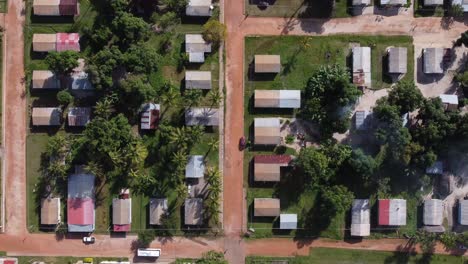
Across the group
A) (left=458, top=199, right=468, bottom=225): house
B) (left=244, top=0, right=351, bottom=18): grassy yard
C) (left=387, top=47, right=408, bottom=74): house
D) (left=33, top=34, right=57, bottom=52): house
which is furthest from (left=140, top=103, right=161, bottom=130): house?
(left=458, top=199, right=468, bottom=225): house

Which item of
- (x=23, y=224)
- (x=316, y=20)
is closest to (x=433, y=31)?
(x=316, y=20)

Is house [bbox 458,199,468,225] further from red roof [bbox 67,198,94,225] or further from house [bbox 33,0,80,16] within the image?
house [bbox 33,0,80,16]

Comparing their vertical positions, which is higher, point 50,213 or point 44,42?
point 44,42

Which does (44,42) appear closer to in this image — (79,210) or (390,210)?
(79,210)

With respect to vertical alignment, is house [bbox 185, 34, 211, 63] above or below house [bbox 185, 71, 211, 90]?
above

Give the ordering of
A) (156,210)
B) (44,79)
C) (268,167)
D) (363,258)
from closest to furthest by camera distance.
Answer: (44,79), (268,167), (156,210), (363,258)

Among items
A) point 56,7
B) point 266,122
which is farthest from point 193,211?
point 56,7
